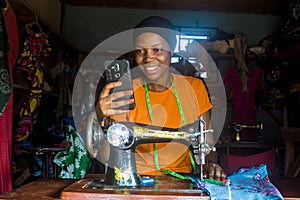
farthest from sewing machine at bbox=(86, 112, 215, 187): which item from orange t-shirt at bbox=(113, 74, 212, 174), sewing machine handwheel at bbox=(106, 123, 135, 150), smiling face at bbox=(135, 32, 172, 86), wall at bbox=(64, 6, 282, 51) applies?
wall at bbox=(64, 6, 282, 51)

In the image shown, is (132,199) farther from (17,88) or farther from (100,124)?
(17,88)

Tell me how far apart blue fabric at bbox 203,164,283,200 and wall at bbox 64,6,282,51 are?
368 cm

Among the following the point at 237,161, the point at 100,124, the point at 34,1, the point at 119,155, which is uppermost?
the point at 34,1

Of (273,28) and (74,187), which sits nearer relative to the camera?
(74,187)

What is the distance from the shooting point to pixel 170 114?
74.5 inches

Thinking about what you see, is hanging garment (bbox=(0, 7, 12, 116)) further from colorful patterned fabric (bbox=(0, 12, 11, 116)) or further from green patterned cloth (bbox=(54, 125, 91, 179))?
green patterned cloth (bbox=(54, 125, 91, 179))

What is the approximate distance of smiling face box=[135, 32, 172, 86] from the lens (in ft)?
6.05

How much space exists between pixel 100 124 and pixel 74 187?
0.78ft

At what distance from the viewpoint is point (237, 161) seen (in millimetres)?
3912

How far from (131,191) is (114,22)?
3.86m

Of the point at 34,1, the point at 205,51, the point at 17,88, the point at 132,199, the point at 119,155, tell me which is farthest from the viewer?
the point at 205,51

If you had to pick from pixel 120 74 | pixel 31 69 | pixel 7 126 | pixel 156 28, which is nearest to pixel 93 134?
pixel 120 74

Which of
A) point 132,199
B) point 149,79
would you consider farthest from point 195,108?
point 132,199

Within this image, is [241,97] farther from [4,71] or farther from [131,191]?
[131,191]
